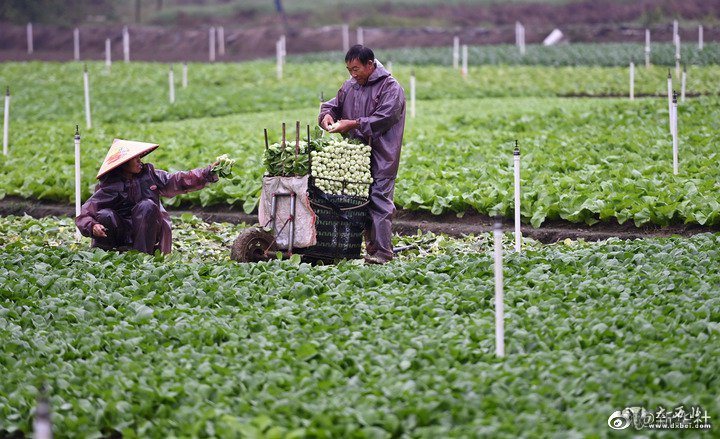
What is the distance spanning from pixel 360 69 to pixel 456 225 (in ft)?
9.50

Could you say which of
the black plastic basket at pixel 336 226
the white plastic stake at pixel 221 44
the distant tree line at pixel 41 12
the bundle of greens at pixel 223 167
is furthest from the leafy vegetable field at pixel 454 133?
the distant tree line at pixel 41 12

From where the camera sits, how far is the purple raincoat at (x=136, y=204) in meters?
10.0

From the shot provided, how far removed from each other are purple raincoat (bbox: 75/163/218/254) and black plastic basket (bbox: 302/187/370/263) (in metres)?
1.10

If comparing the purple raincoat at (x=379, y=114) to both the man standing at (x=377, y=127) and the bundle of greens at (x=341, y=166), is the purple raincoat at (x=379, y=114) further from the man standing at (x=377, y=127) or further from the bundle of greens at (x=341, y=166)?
the bundle of greens at (x=341, y=166)

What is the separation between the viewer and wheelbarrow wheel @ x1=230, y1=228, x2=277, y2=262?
9586 millimetres

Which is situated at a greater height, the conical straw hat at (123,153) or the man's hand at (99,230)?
the conical straw hat at (123,153)

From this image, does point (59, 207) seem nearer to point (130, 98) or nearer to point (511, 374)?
point (511, 374)

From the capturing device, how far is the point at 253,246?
9742mm

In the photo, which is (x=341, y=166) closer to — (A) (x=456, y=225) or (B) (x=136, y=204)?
(B) (x=136, y=204)

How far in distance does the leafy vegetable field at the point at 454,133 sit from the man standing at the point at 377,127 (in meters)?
2.22

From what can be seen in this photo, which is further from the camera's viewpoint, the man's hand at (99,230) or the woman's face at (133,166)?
the woman's face at (133,166)

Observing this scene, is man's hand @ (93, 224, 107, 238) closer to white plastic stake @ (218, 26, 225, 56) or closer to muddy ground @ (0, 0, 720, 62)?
muddy ground @ (0, 0, 720, 62)

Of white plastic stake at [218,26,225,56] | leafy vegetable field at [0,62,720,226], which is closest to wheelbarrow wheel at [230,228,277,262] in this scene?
leafy vegetable field at [0,62,720,226]

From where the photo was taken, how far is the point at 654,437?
17.6ft
